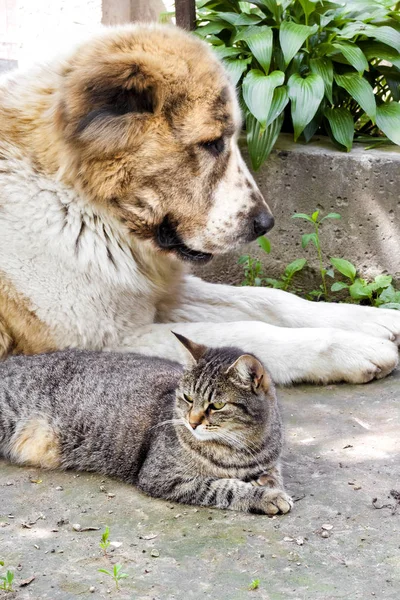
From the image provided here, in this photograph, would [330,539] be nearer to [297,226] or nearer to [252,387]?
[252,387]

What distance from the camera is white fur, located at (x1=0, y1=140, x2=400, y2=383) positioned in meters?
3.90

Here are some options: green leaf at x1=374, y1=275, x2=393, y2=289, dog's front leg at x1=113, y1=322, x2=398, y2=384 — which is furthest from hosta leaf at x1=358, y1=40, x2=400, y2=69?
dog's front leg at x1=113, y1=322, x2=398, y2=384

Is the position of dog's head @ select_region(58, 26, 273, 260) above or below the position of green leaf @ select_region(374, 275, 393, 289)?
above

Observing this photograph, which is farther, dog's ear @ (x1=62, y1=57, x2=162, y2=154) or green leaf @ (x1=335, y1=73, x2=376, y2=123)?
green leaf @ (x1=335, y1=73, x2=376, y2=123)

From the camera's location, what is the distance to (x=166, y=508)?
2.97 metres

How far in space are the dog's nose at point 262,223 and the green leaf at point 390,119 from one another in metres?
1.63

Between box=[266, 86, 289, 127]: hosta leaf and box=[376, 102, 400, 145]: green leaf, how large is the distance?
633mm

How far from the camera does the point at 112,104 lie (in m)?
3.66

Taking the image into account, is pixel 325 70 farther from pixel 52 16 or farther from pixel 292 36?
pixel 52 16

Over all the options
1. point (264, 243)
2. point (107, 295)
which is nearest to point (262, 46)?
point (264, 243)

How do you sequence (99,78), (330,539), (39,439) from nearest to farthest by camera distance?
(330,539)
(39,439)
(99,78)

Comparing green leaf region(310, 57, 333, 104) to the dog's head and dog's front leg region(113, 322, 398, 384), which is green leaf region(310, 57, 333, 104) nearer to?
the dog's head

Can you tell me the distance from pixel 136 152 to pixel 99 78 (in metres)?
0.36

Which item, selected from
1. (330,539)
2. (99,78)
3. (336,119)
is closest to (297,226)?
(336,119)
